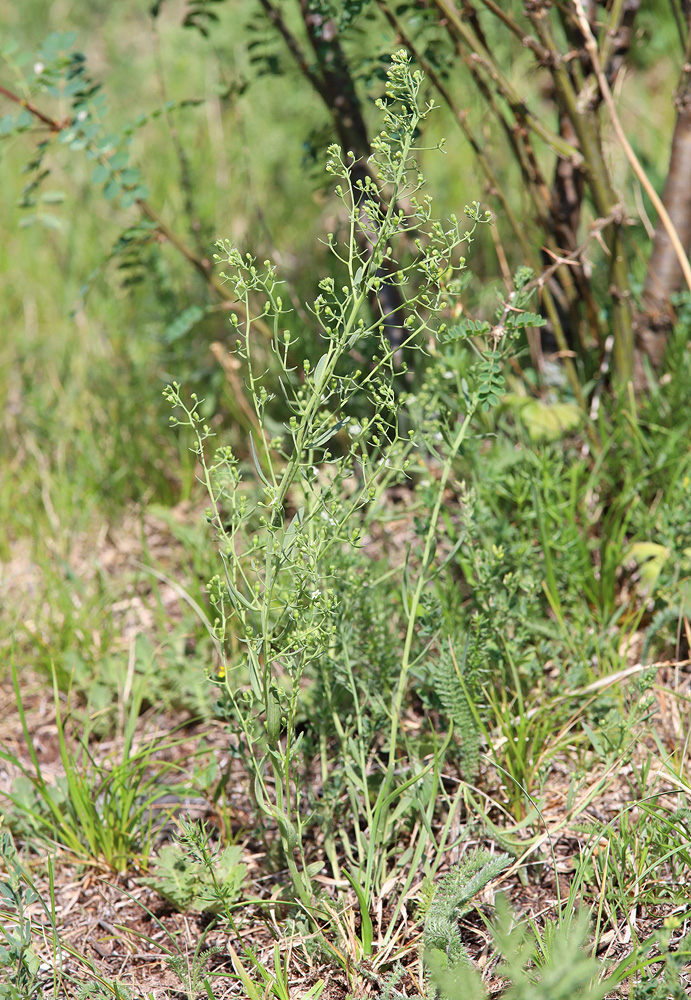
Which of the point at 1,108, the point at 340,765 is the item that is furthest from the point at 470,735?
the point at 1,108

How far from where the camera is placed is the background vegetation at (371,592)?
4.48ft

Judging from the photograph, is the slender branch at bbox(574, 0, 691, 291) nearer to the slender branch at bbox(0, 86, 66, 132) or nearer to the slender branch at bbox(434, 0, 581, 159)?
the slender branch at bbox(434, 0, 581, 159)

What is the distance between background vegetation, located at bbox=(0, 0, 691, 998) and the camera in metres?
1.36

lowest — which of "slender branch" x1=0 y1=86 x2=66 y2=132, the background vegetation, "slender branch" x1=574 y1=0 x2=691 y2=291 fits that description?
the background vegetation

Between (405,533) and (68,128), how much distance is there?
1.37 metres

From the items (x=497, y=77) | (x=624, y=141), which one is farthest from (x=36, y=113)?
(x=624, y=141)

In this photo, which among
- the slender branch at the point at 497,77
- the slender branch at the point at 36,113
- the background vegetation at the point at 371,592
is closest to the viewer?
the background vegetation at the point at 371,592

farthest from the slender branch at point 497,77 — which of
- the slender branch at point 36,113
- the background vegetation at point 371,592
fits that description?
the slender branch at point 36,113

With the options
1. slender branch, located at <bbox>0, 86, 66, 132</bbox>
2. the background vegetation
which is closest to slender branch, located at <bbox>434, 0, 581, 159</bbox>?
the background vegetation

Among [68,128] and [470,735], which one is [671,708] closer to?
[470,735]

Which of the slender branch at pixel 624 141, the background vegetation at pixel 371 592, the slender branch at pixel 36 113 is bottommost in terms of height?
the background vegetation at pixel 371 592

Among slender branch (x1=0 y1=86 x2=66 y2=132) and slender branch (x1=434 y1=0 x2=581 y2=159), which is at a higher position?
slender branch (x1=0 y1=86 x2=66 y2=132)

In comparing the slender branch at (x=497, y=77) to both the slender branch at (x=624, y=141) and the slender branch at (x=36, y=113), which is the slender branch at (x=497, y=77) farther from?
the slender branch at (x=36, y=113)

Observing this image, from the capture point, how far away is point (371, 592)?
68.4 inches
